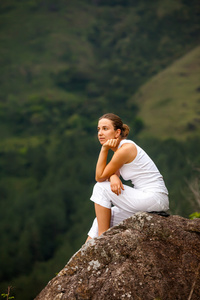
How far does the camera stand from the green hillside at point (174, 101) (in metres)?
68.2

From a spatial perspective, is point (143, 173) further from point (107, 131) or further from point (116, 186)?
point (107, 131)

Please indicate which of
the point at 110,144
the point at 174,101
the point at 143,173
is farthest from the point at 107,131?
the point at 174,101

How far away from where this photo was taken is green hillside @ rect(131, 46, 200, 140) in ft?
224

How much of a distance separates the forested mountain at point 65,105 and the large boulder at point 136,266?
96.8 ft

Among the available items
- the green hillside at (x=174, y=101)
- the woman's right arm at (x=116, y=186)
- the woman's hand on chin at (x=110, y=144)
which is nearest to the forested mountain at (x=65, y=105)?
the green hillside at (x=174, y=101)

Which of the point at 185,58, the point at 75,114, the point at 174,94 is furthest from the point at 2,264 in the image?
the point at 185,58

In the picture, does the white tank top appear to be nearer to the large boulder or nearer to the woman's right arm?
the woman's right arm

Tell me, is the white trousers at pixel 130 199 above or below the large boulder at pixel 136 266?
above

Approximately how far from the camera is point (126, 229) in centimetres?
361

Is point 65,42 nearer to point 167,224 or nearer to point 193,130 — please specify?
point 193,130

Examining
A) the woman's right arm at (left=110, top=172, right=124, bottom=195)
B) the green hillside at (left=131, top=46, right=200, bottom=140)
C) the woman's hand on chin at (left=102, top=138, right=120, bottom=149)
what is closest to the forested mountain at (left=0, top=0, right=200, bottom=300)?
the green hillside at (left=131, top=46, right=200, bottom=140)

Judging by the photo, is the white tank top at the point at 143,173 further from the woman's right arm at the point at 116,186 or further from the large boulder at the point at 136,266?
the large boulder at the point at 136,266

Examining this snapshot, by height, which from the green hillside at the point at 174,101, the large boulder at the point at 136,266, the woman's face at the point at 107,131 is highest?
the green hillside at the point at 174,101

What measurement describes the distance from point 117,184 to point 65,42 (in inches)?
4111
